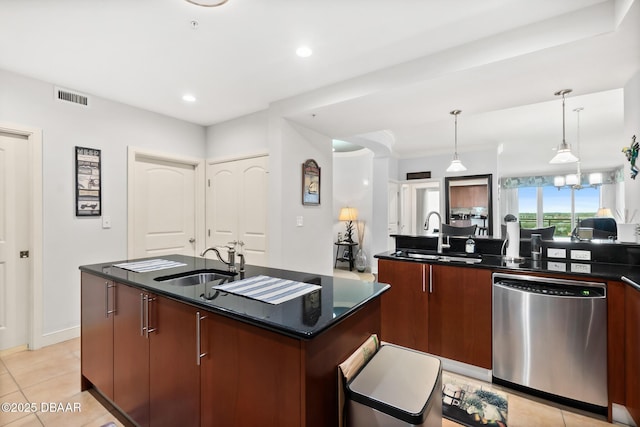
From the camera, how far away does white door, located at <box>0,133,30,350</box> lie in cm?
270

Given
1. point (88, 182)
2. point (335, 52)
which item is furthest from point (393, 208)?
point (88, 182)

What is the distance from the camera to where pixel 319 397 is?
109 cm

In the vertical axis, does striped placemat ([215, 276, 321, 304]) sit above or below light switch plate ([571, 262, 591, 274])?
below

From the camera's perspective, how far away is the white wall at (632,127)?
210 centimetres

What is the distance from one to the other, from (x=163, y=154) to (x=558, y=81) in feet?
13.5

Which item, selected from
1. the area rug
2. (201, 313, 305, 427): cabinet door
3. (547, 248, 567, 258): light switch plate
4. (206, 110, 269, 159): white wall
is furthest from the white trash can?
(206, 110, 269, 159): white wall

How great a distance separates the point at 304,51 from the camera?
2318 mm

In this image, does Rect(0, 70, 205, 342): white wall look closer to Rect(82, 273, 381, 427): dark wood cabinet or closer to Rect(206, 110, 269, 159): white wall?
Rect(206, 110, 269, 159): white wall

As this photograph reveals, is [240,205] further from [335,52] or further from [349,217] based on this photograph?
[349,217]

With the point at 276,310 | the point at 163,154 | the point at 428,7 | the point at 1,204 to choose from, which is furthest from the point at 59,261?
the point at 428,7

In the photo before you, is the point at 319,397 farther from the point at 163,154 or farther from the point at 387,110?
the point at 163,154

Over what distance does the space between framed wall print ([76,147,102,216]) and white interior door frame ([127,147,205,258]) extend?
0.29 m

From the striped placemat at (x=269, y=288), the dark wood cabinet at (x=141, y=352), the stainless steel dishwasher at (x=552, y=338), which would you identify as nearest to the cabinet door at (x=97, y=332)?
the dark wood cabinet at (x=141, y=352)

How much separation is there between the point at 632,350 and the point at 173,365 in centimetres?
254
